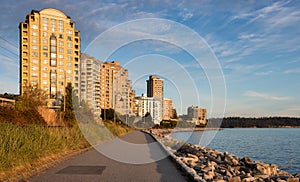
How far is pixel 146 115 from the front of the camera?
305 ft

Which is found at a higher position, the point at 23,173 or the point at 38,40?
the point at 38,40

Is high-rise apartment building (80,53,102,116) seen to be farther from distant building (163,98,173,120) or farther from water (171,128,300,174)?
water (171,128,300,174)

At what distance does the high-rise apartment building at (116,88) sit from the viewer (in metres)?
50.3

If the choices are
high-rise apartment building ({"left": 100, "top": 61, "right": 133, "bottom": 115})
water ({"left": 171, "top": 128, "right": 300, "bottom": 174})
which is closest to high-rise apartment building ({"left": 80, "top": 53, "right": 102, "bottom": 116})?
high-rise apartment building ({"left": 100, "top": 61, "right": 133, "bottom": 115})

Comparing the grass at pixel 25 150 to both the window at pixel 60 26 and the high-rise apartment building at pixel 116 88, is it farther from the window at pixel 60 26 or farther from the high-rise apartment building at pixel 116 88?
the window at pixel 60 26

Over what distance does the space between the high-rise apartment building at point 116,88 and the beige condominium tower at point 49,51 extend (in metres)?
12.0

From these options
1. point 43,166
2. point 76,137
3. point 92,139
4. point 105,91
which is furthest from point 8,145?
point 105,91

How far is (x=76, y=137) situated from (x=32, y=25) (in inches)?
2796

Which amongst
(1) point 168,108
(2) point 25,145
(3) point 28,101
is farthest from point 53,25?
(2) point 25,145

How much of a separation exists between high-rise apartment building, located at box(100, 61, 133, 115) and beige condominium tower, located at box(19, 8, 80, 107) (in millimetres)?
11964

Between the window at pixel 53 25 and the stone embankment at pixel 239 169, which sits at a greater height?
the window at pixel 53 25

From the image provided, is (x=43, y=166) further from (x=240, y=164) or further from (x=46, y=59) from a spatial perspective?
(x=46, y=59)

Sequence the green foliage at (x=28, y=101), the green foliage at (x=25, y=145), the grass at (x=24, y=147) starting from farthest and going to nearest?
the green foliage at (x=28, y=101) < the green foliage at (x=25, y=145) < the grass at (x=24, y=147)

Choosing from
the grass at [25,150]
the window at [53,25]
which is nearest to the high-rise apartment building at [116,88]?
the window at [53,25]
